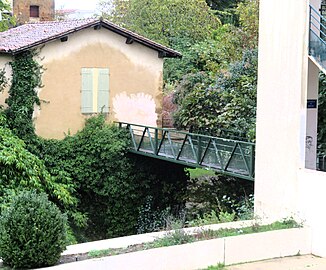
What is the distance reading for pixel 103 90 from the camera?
23219 millimetres

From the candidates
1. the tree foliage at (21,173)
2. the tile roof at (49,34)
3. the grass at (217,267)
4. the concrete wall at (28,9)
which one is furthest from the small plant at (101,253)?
the concrete wall at (28,9)

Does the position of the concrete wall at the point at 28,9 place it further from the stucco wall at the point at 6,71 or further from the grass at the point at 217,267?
the grass at the point at 217,267

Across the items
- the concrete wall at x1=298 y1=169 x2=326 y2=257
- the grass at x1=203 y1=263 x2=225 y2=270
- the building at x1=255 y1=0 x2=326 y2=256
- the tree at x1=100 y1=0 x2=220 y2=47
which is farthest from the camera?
the tree at x1=100 y1=0 x2=220 y2=47

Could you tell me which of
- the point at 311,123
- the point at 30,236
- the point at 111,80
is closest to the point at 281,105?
the point at 311,123

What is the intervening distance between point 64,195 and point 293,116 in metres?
8.91

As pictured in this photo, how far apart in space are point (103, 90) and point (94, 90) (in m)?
0.37

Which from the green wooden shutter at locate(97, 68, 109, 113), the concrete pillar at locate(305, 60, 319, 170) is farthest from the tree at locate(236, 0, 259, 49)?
the concrete pillar at locate(305, 60, 319, 170)

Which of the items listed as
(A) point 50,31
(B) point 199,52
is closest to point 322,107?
(A) point 50,31

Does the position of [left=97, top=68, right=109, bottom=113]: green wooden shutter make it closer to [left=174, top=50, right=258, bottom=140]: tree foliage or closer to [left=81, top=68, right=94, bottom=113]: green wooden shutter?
[left=81, top=68, right=94, bottom=113]: green wooden shutter

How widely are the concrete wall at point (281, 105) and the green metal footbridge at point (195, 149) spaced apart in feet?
9.62

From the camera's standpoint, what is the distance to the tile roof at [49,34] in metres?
21.5

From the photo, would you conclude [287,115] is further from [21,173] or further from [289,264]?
[21,173]

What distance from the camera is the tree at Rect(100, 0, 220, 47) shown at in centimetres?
3691

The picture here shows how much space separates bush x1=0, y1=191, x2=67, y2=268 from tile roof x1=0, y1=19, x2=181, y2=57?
1171 centimetres
